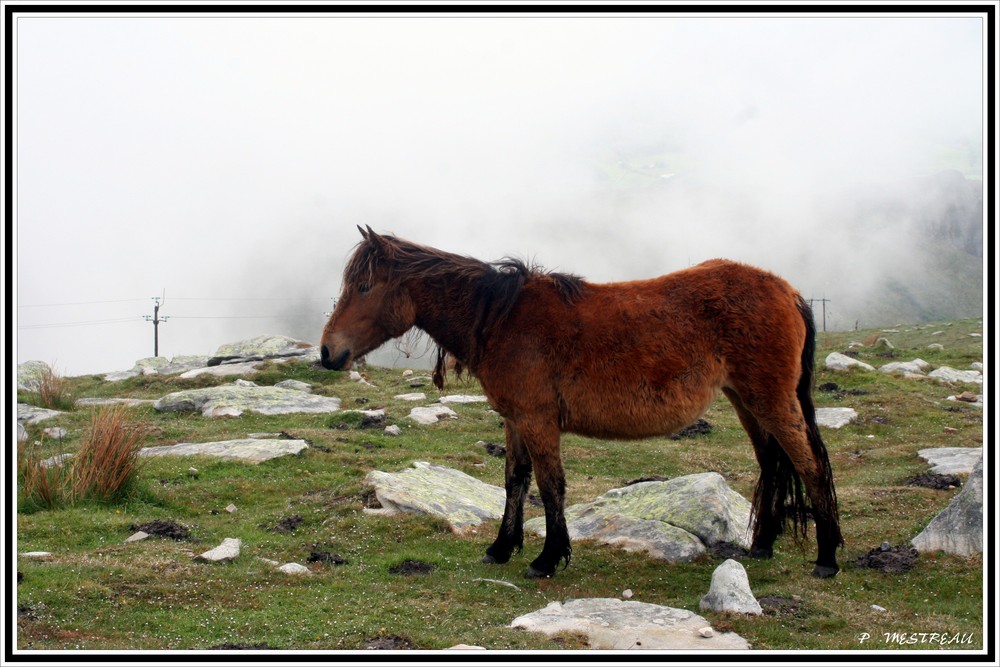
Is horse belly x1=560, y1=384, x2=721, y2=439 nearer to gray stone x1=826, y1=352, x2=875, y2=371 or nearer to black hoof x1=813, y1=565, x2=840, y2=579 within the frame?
black hoof x1=813, y1=565, x2=840, y2=579

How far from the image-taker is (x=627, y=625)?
733 centimetres

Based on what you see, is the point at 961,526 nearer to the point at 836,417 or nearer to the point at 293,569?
the point at 293,569

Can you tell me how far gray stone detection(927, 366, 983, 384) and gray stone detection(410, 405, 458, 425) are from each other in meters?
16.0

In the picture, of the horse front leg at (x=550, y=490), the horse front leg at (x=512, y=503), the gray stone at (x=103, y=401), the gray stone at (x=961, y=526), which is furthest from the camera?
the gray stone at (x=103, y=401)

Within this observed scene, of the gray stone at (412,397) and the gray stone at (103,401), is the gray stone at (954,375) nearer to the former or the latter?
the gray stone at (412,397)

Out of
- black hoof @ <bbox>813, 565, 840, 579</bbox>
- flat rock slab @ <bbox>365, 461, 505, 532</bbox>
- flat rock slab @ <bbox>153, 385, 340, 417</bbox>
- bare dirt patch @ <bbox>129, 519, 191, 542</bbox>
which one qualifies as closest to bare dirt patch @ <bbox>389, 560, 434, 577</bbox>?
flat rock slab @ <bbox>365, 461, 505, 532</bbox>

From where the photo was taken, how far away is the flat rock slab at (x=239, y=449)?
15.1m

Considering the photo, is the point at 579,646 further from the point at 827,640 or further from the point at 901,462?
the point at 901,462

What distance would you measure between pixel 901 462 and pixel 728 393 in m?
8.10

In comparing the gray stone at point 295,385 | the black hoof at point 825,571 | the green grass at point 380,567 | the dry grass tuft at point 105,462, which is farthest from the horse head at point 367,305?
the gray stone at point 295,385

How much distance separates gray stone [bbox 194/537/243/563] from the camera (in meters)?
9.50

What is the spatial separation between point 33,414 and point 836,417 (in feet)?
71.0

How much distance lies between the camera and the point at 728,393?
9.72 metres

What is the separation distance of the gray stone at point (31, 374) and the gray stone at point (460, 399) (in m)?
12.2
